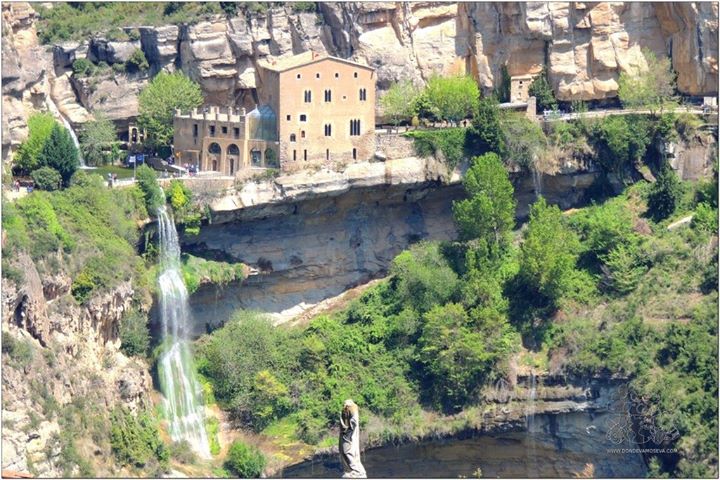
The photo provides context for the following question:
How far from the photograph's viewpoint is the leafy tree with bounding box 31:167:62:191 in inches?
3169

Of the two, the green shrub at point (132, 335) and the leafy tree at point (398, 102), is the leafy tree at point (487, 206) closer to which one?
the leafy tree at point (398, 102)

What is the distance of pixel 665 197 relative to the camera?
85.9m

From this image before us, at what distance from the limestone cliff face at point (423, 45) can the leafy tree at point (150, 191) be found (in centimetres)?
718

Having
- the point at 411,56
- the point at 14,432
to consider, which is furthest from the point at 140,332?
the point at 411,56

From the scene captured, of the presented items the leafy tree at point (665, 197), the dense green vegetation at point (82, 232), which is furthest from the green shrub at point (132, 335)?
the leafy tree at point (665, 197)

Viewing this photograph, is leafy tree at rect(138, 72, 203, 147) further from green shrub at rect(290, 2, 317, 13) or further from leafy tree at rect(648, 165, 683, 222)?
leafy tree at rect(648, 165, 683, 222)

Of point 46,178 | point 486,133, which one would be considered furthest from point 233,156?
point 486,133

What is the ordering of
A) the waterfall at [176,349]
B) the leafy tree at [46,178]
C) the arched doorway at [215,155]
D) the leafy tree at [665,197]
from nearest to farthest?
→ the leafy tree at [46,178] < the waterfall at [176,349] < the arched doorway at [215,155] < the leafy tree at [665,197]

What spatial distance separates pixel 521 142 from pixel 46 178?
614 inches

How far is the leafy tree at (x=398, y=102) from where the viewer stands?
8856cm

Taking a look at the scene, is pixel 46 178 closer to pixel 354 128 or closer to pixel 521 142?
pixel 354 128

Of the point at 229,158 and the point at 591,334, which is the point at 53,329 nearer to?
the point at 229,158

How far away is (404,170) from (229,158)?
542cm

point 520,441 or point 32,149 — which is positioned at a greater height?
point 32,149
